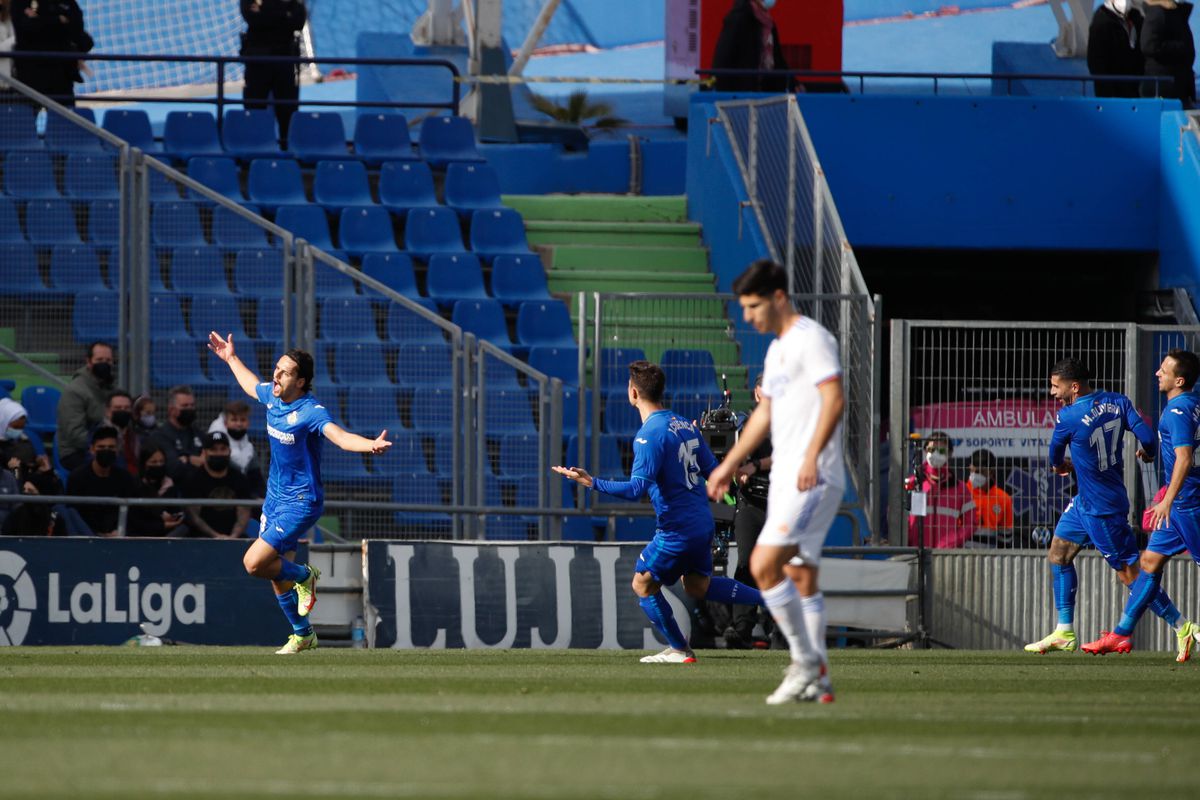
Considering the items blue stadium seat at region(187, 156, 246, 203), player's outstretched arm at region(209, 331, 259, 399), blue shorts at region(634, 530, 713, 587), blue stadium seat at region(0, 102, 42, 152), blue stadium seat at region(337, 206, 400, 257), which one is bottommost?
blue shorts at region(634, 530, 713, 587)

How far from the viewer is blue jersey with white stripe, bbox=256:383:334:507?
1248 cm

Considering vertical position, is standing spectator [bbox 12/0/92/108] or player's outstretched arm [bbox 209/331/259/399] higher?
standing spectator [bbox 12/0/92/108]

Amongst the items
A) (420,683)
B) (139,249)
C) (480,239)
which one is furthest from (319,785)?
(480,239)

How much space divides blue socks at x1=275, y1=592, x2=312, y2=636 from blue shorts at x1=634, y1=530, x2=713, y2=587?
98.3 inches

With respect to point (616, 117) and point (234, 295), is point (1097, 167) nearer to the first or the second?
point (616, 117)

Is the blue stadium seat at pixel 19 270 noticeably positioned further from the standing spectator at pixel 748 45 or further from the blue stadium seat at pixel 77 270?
the standing spectator at pixel 748 45

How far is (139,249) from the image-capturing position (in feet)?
59.3

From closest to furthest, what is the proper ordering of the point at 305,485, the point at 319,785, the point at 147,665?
the point at 319,785 → the point at 147,665 → the point at 305,485

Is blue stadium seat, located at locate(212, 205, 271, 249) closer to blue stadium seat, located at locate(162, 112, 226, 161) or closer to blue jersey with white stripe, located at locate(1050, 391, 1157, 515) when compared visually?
blue stadium seat, located at locate(162, 112, 226, 161)

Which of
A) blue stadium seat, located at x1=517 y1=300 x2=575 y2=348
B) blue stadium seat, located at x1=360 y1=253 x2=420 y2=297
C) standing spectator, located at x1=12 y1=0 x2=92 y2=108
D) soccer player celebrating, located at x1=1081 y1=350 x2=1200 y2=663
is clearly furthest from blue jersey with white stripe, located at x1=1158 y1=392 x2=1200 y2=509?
standing spectator, located at x1=12 y1=0 x2=92 y2=108

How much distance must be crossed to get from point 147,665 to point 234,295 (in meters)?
6.99

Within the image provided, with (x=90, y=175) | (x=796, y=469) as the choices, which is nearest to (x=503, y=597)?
(x=90, y=175)

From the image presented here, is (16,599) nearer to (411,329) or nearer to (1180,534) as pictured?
(411,329)

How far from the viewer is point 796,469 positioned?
8.25m
